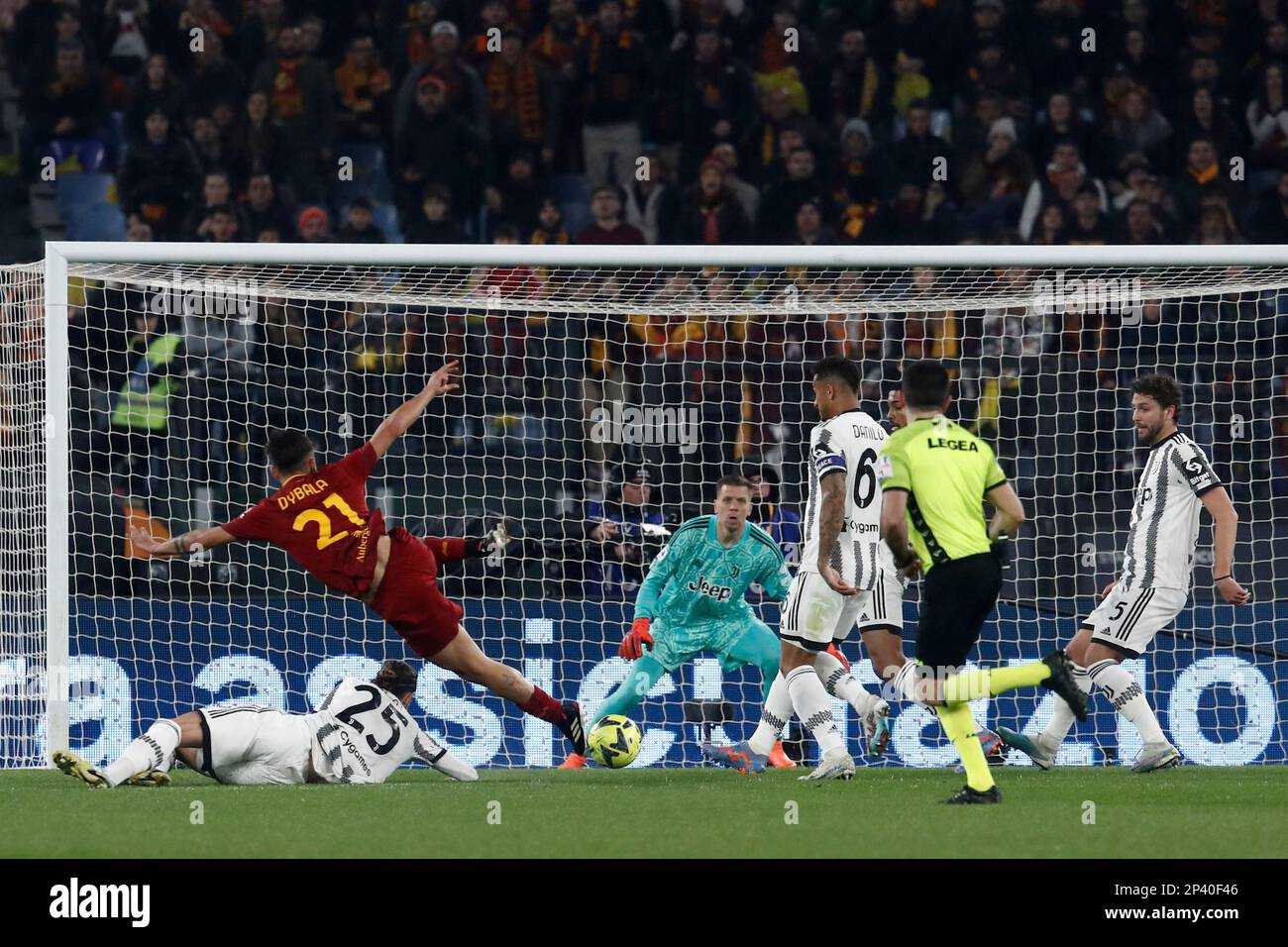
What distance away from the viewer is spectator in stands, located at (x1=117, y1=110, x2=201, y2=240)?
13031 mm

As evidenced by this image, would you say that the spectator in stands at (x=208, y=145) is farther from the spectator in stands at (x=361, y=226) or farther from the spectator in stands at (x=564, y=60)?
the spectator in stands at (x=564, y=60)

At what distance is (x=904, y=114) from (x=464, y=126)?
343cm

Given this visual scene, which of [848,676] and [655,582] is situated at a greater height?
[655,582]

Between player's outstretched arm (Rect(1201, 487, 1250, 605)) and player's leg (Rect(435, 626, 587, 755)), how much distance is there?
295cm

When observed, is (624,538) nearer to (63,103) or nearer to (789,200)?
(789,200)

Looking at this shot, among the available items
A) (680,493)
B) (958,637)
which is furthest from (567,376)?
(958,637)

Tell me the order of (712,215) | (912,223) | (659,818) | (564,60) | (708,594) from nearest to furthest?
(659,818) < (708,594) < (712,215) < (912,223) < (564,60)

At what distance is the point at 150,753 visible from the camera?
732cm

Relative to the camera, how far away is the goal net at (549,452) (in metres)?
9.19

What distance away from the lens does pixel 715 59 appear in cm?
1423

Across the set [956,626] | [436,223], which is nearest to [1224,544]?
[956,626]

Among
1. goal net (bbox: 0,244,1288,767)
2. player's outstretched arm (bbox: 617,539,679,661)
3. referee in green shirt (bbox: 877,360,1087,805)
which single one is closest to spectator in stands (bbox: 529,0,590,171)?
goal net (bbox: 0,244,1288,767)

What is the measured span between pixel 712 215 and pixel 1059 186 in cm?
268

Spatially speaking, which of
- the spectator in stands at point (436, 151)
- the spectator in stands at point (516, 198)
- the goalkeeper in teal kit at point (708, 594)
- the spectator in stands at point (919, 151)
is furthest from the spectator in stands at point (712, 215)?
the goalkeeper in teal kit at point (708, 594)
